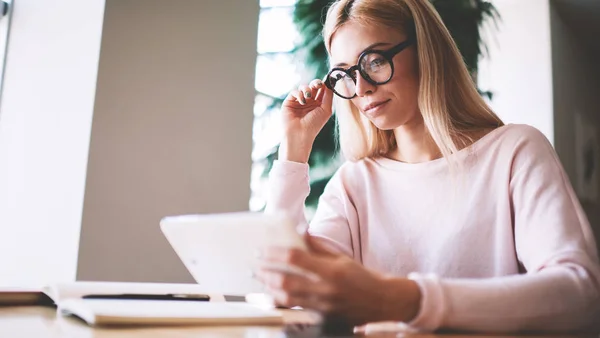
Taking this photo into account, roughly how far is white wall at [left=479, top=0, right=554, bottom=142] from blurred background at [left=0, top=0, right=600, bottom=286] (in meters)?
2.13

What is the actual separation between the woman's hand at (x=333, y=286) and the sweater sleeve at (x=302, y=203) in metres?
0.61

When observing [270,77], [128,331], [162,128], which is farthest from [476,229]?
[270,77]

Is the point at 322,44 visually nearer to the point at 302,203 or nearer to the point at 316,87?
the point at 316,87

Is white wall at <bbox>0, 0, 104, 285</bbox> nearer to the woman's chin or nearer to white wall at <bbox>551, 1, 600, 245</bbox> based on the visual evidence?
the woman's chin

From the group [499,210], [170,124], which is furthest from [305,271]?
[170,124]

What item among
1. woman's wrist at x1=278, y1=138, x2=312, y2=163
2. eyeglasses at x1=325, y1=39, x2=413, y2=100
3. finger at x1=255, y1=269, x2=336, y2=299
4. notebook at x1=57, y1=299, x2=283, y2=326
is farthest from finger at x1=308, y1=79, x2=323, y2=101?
finger at x1=255, y1=269, x2=336, y2=299

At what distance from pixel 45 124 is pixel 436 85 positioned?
46.0 inches

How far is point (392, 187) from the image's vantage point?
126cm

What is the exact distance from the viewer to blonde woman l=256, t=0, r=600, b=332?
0.96 metres

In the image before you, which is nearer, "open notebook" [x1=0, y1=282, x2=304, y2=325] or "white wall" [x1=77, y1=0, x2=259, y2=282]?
"open notebook" [x1=0, y1=282, x2=304, y2=325]

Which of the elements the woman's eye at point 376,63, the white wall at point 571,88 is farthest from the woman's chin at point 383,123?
the white wall at point 571,88

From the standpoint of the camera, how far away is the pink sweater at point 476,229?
67 cm

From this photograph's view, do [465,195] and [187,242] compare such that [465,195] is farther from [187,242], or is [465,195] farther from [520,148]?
[187,242]

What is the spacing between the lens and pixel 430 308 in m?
0.63
